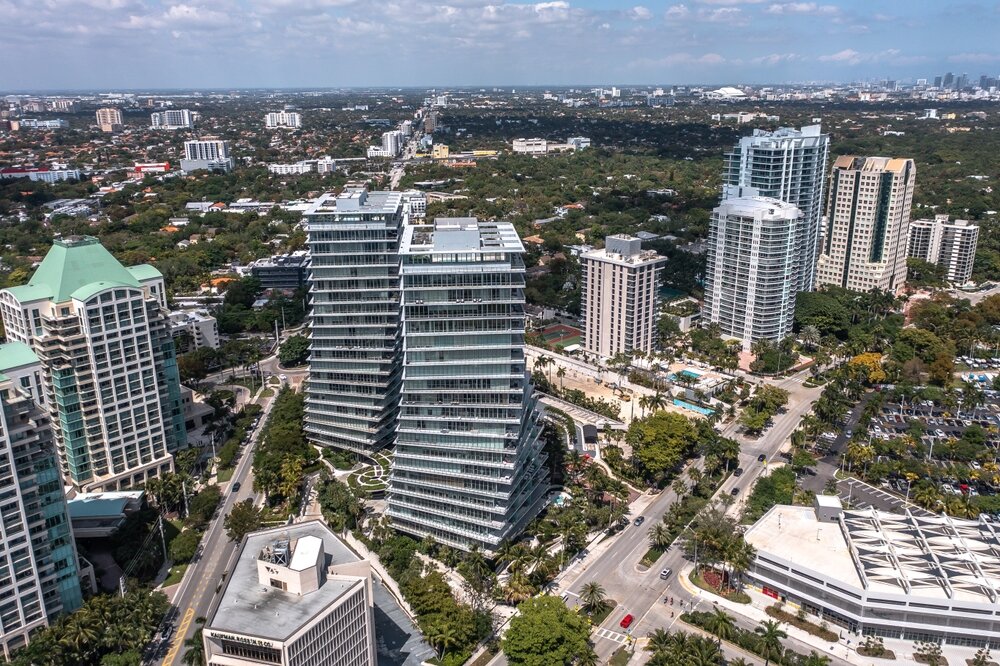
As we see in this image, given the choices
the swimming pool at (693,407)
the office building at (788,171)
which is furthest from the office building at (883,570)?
the office building at (788,171)

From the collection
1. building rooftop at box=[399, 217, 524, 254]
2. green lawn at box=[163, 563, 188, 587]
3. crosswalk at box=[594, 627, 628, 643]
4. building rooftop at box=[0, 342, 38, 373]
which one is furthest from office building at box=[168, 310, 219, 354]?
crosswalk at box=[594, 627, 628, 643]

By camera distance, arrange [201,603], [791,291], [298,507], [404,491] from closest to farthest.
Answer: [201,603]
[404,491]
[298,507]
[791,291]

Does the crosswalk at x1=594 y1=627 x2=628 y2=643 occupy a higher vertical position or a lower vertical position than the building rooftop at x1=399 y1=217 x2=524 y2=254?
lower

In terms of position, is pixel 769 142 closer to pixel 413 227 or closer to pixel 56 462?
pixel 413 227

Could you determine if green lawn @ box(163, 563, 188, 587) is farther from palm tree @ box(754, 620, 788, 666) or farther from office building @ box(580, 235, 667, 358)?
office building @ box(580, 235, 667, 358)

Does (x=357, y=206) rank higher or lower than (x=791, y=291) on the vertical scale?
higher

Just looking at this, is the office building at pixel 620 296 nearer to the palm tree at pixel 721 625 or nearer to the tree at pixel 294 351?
the tree at pixel 294 351

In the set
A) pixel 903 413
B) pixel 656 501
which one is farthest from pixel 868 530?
pixel 903 413
